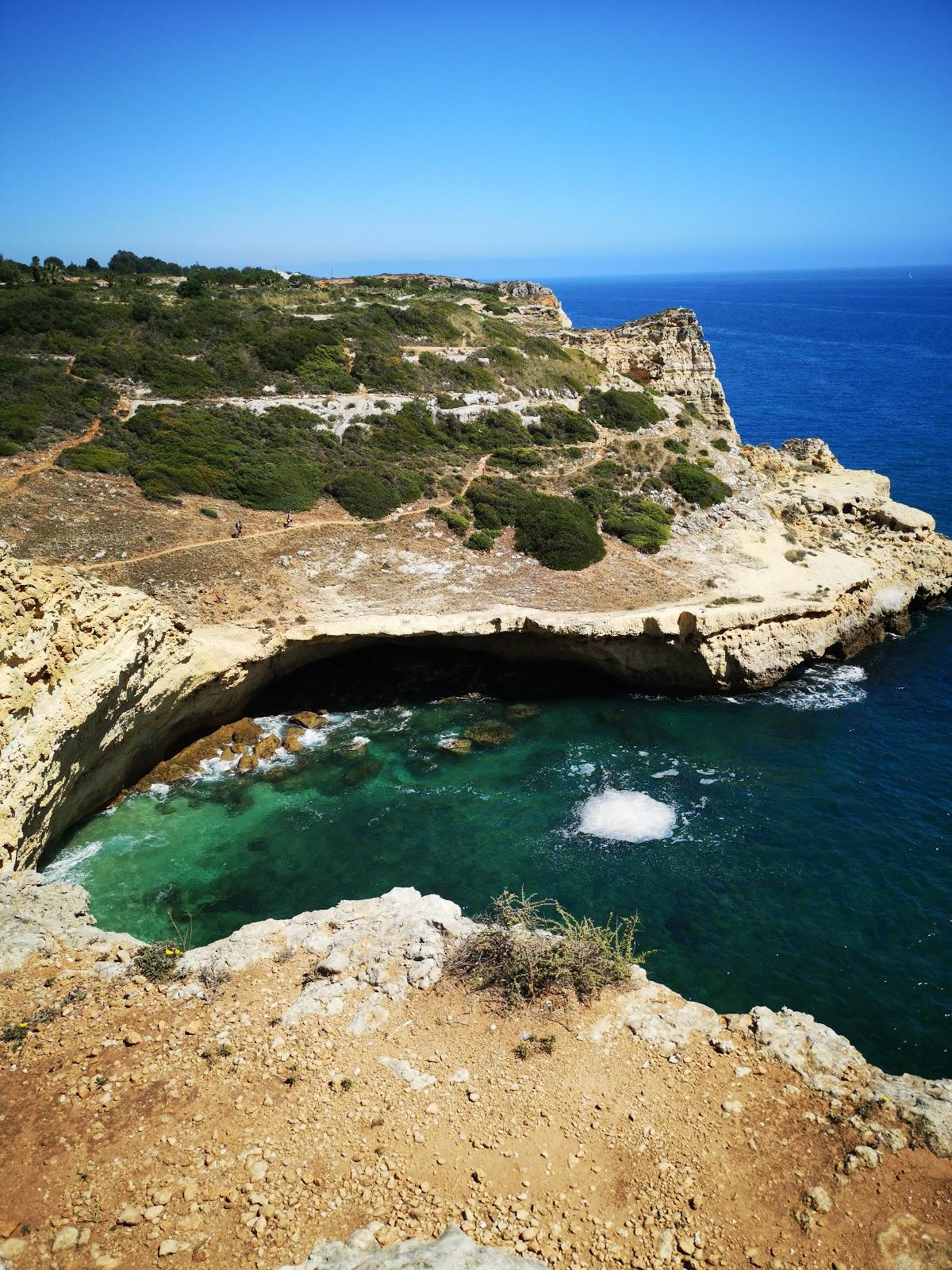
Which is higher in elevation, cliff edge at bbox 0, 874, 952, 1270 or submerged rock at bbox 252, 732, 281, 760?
cliff edge at bbox 0, 874, 952, 1270

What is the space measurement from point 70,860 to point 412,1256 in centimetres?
1446

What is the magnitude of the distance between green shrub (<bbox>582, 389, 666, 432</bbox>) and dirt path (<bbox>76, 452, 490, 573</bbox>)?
10.3 metres

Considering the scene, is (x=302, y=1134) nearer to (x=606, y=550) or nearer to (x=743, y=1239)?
(x=743, y=1239)

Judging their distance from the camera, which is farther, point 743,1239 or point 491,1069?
point 491,1069

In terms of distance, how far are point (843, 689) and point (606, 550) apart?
35.1 ft

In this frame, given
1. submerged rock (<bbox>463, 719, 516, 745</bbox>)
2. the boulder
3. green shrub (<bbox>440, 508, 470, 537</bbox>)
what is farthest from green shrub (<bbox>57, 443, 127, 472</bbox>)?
submerged rock (<bbox>463, 719, 516, 745</bbox>)

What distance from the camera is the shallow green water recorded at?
1616 centimetres

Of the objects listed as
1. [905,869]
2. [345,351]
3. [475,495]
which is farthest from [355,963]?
[345,351]

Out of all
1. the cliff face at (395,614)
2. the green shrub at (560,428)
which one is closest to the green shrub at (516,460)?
the green shrub at (560,428)

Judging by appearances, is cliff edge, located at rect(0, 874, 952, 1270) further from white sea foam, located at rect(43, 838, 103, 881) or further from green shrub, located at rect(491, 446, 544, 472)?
green shrub, located at rect(491, 446, 544, 472)

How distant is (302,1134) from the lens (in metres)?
9.57

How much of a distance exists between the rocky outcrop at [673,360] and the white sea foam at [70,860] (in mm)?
44111

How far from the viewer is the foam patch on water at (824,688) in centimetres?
2652

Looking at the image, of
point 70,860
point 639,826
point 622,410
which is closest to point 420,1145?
point 639,826
